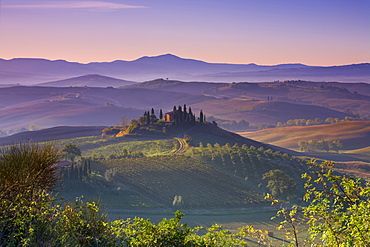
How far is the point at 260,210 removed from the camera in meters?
50.2

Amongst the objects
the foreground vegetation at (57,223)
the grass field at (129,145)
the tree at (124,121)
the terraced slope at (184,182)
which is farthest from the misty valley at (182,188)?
the tree at (124,121)

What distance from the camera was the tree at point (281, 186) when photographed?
56.8 m

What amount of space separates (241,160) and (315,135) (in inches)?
3503

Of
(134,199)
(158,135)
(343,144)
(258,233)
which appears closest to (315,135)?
(343,144)

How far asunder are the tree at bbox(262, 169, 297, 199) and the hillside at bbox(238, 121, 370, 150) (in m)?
81.5

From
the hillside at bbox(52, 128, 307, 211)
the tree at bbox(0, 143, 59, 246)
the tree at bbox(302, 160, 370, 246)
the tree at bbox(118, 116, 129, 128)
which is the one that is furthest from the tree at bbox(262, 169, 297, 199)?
the tree at bbox(118, 116, 129, 128)

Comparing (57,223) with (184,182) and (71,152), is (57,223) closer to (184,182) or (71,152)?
(184,182)

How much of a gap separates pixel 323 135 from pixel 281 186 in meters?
97.8

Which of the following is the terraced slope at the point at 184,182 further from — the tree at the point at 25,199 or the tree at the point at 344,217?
the tree at the point at 344,217

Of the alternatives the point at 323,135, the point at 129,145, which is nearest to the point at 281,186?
the point at 129,145

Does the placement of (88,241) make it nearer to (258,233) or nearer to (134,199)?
(258,233)

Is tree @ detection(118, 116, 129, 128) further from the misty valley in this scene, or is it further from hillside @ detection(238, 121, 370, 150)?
hillside @ detection(238, 121, 370, 150)

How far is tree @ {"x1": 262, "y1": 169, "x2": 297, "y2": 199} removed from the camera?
56750 mm

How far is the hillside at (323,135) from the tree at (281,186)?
81504mm
